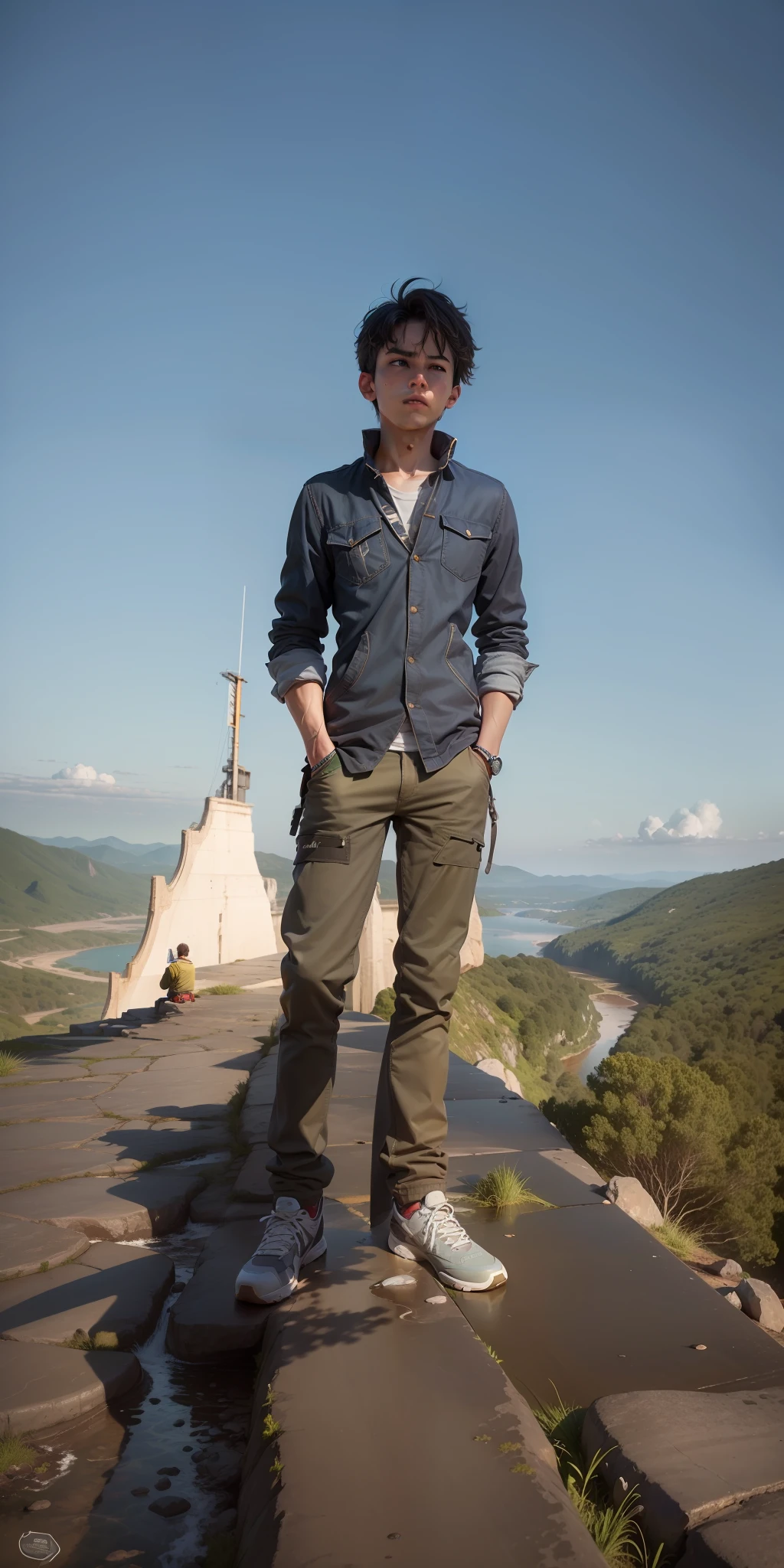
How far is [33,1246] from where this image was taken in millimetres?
2066

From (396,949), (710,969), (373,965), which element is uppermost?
(396,949)

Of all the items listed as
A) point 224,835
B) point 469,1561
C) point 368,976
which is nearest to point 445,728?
point 469,1561

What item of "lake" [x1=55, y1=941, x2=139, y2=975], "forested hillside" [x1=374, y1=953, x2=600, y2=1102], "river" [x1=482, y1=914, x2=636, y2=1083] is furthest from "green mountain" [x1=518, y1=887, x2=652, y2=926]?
"lake" [x1=55, y1=941, x2=139, y2=975]

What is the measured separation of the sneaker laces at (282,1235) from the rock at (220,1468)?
0.36 metres

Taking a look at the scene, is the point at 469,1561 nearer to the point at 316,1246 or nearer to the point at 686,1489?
the point at 686,1489

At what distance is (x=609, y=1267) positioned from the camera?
6.28 feet

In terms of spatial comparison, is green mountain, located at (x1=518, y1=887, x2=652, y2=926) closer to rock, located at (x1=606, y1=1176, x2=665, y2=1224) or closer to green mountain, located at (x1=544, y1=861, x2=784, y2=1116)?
green mountain, located at (x1=544, y1=861, x2=784, y2=1116)

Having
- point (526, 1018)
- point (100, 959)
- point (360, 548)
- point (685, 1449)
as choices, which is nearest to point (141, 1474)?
point (685, 1449)

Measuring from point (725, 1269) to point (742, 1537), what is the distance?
127 inches

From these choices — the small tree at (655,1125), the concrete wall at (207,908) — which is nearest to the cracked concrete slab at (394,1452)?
the small tree at (655,1125)

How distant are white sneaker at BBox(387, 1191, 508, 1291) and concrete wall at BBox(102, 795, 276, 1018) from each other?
1183 cm

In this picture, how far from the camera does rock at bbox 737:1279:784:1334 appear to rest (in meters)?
3.09

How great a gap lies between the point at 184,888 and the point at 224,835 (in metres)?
1.89

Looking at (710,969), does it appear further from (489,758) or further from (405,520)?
(405,520)
